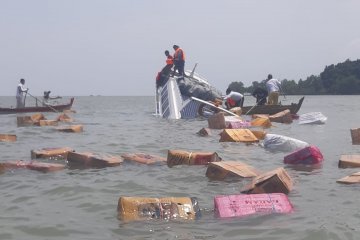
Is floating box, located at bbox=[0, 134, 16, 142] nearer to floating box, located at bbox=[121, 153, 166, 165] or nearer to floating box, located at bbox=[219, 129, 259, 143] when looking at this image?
floating box, located at bbox=[121, 153, 166, 165]

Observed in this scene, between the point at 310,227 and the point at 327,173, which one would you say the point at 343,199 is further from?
the point at 327,173

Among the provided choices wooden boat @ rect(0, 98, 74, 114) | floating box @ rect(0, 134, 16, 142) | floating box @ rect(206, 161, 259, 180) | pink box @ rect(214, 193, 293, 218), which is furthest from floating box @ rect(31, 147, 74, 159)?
wooden boat @ rect(0, 98, 74, 114)

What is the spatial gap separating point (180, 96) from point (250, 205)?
1538 cm

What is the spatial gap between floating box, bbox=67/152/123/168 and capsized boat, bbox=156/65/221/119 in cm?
1148

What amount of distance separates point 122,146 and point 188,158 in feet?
10.3

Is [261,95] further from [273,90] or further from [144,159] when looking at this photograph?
[144,159]

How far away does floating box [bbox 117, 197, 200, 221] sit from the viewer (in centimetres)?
422

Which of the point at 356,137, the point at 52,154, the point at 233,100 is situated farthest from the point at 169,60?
the point at 52,154

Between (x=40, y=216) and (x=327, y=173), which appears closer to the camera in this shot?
(x=40, y=216)

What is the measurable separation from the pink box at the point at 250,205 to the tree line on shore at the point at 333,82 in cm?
7622

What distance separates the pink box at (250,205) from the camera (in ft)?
14.0

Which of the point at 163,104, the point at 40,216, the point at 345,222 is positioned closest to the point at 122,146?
the point at 40,216

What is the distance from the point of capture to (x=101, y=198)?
5.08 m

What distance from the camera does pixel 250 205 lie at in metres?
4.35
